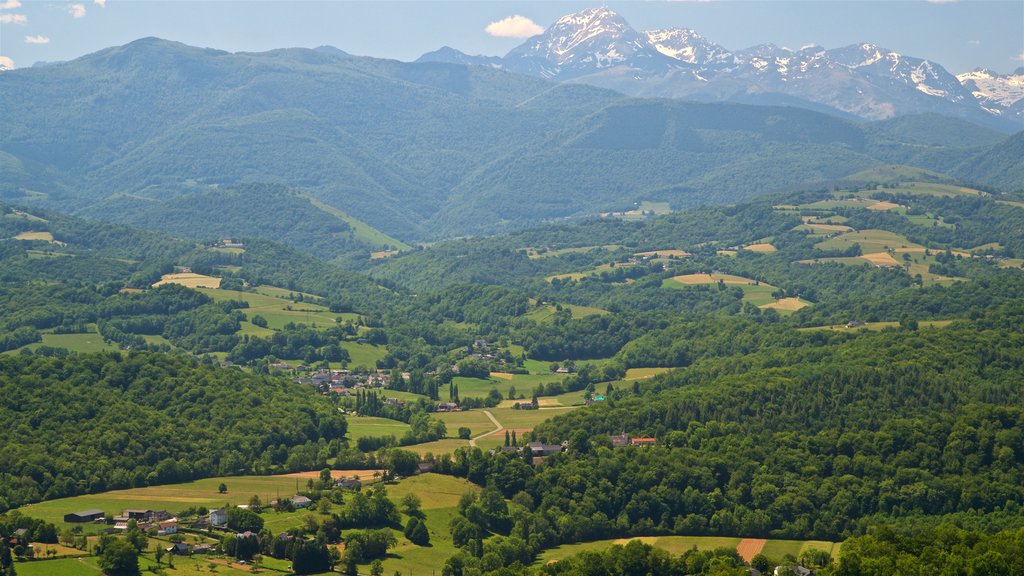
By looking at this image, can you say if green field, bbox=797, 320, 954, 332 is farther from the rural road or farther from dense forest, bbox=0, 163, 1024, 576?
the rural road

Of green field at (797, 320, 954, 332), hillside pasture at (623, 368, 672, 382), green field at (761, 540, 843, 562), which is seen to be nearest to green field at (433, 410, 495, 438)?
hillside pasture at (623, 368, 672, 382)

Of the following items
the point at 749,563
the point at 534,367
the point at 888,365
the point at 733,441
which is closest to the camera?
the point at 749,563

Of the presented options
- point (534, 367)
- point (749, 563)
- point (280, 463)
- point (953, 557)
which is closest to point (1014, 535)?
point (953, 557)

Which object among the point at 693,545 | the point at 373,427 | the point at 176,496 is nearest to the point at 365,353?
the point at 373,427

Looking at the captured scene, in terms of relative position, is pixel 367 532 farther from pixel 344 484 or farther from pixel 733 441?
pixel 733 441

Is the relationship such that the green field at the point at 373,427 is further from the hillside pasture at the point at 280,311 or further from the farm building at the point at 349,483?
the hillside pasture at the point at 280,311

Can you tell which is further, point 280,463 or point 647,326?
point 647,326

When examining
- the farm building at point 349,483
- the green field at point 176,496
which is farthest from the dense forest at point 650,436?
the farm building at point 349,483
